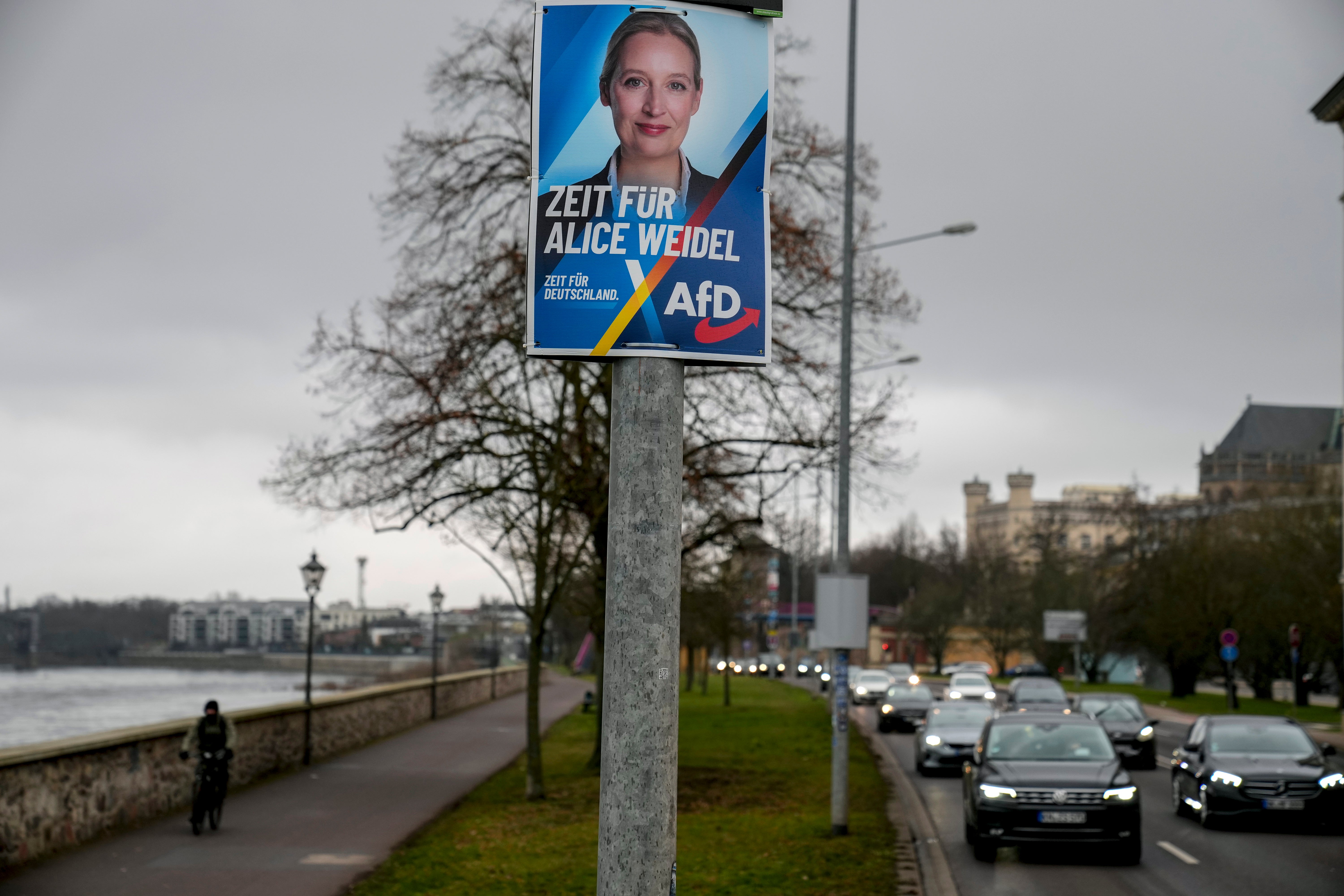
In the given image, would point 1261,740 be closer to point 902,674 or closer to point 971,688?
point 971,688

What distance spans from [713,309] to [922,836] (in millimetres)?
13811

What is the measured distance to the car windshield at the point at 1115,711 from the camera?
91.7ft

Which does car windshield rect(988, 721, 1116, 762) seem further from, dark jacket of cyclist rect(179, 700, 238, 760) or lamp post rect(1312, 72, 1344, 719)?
lamp post rect(1312, 72, 1344, 719)

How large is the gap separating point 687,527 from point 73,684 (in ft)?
222

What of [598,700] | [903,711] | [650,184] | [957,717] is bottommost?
[903,711]

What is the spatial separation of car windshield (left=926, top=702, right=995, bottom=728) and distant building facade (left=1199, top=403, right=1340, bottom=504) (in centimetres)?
10124

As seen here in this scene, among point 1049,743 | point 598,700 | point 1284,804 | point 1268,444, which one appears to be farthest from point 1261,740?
point 1268,444

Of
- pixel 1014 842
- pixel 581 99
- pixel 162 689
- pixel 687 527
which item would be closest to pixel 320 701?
pixel 687 527

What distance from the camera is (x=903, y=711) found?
3972 centimetres

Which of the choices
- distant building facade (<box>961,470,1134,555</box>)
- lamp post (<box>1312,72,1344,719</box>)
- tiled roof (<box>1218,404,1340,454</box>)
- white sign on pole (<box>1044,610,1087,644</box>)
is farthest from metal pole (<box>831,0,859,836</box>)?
tiled roof (<box>1218,404,1340,454</box>)

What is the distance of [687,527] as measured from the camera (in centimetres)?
2530

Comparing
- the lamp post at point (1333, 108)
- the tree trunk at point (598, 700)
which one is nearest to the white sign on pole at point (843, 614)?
the tree trunk at point (598, 700)

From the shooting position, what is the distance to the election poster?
15.1 feet

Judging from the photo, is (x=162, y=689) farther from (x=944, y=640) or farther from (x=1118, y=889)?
(x=1118, y=889)
